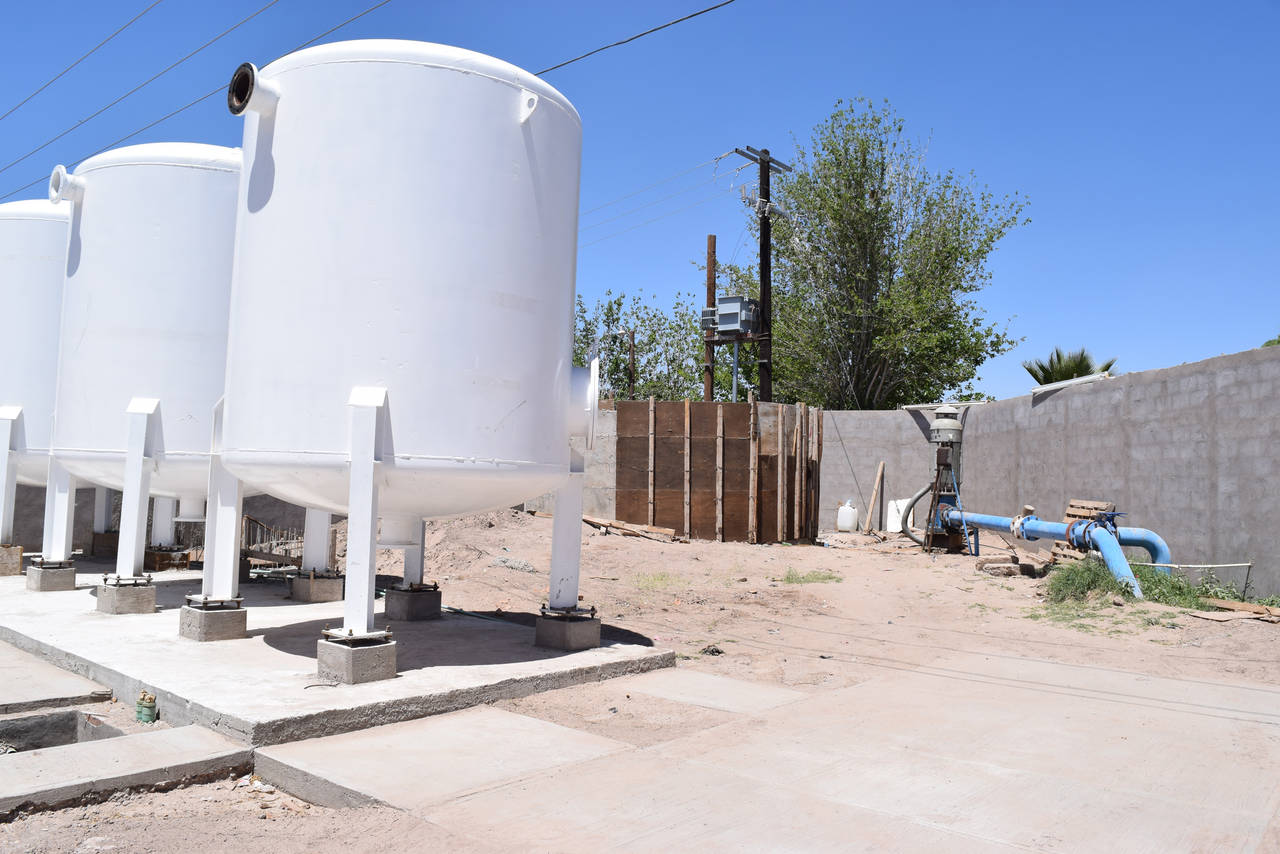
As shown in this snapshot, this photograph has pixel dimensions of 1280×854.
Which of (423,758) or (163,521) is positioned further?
(163,521)

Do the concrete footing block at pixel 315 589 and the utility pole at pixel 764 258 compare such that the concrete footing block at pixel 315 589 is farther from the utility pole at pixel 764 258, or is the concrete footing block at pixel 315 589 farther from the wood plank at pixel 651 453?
the utility pole at pixel 764 258

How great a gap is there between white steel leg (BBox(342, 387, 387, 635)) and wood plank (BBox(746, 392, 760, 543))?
42.8 ft

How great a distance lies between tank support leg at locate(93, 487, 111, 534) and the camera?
48.2 feet

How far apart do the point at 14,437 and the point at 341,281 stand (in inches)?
319

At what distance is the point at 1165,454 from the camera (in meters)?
12.9

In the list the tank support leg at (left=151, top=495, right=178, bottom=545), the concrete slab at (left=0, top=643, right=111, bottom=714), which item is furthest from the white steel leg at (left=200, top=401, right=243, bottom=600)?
the tank support leg at (left=151, top=495, right=178, bottom=545)

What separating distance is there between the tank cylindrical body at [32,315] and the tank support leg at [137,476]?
3582mm

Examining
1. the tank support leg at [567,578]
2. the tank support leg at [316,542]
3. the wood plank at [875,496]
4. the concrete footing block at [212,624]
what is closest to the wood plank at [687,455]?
the wood plank at [875,496]

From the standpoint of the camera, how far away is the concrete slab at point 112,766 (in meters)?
4.44

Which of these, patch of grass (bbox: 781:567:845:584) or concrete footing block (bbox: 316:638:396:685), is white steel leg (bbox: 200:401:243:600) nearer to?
concrete footing block (bbox: 316:638:396:685)

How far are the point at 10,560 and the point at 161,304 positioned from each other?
5.15 m

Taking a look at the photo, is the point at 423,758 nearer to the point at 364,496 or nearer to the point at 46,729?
the point at 364,496

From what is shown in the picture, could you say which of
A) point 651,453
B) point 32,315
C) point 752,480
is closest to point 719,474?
point 752,480

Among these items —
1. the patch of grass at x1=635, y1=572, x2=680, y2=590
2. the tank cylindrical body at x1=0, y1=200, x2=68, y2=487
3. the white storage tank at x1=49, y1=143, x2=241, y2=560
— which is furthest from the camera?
the patch of grass at x1=635, y1=572, x2=680, y2=590
